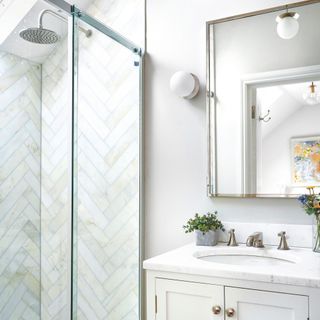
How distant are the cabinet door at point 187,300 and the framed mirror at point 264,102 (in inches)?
26.6

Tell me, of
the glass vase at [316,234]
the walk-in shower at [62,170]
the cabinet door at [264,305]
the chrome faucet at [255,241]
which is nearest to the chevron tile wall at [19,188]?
the walk-in shower at [62,170]

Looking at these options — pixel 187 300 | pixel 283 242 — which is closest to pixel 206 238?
pixel 283 242

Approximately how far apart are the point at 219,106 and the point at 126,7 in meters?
0.88

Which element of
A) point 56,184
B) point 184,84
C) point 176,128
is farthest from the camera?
point 176,128

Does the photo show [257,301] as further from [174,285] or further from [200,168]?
[200,168]

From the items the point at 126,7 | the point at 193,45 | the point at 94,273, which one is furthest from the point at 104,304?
the point at 126,7

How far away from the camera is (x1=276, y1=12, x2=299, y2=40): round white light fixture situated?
1.98 meters

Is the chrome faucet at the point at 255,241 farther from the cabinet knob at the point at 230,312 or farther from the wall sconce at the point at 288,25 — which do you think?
the wall sconce at the point at 288,25

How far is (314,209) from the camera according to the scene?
1.76m

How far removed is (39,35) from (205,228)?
3.90 feet

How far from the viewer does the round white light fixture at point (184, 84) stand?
2137mm

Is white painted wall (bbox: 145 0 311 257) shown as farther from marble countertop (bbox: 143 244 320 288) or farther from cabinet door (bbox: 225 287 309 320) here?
cabinet door (bbox: 225 287 309 320)

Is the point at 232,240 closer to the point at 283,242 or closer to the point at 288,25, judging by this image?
the point at 283,242

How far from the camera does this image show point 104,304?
2045mm
